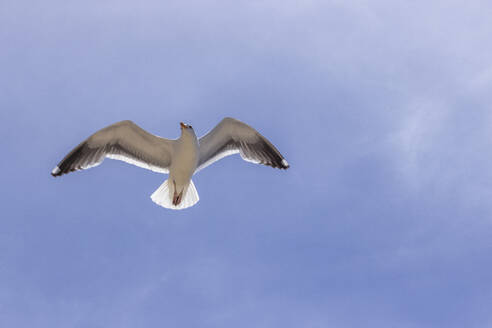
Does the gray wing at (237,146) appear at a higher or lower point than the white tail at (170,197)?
higher

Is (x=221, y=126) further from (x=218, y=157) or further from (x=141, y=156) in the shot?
(x=141, y=156)

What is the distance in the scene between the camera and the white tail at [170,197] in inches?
485

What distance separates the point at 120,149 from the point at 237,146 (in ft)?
6.98

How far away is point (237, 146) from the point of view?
12461mm

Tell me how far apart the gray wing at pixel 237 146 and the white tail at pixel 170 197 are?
483 millimetres

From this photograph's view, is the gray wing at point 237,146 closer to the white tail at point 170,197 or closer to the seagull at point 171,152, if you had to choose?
the seagull at point 171,152

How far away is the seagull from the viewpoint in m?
12.0

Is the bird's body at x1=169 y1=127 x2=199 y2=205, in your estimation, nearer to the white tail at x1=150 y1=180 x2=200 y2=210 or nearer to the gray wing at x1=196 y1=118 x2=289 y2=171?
the white tail at x1=150 y1=180 x2=200 y2=210

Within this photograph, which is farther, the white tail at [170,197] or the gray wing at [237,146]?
the white tail at [170,197]

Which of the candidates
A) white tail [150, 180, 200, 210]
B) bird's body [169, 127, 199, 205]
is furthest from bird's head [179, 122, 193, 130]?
white tail [150, 180, 200, 210]

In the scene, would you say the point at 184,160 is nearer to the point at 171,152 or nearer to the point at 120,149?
the point at 171,152

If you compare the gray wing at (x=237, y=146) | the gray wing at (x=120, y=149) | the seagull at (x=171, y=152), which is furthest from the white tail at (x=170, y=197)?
the gray wing at (x=237, y=146)

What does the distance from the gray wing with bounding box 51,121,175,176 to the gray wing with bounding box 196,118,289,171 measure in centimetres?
67

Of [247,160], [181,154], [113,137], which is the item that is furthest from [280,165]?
[113,137]
